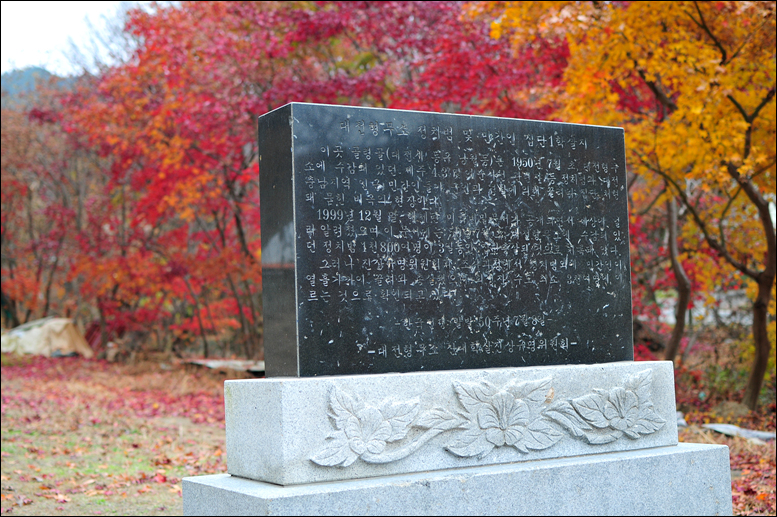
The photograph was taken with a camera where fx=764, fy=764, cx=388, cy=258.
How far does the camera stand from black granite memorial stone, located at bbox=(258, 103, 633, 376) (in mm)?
3971

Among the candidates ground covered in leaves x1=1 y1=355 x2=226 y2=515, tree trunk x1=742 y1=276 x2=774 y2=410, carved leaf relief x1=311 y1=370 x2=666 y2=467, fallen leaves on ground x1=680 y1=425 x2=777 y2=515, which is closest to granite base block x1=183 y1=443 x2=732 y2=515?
carved leaf relief x1=311 y1=370 x2=666 y2=467

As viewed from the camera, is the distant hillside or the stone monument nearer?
the stone monument

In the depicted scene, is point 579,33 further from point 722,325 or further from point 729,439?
point 722,325

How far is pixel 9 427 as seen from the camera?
10367 millimetres

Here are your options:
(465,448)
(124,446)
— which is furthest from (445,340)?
(124,446)

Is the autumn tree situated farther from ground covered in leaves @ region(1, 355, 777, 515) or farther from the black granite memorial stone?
the black granite memorial stone

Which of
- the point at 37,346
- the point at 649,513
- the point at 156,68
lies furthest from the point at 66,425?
the point at 37,346

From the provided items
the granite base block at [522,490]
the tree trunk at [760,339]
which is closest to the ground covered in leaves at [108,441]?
the granite base block at [522,490]

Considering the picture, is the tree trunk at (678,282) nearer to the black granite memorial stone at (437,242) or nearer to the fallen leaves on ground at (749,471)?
the fallen leaves on ground at (749,471)

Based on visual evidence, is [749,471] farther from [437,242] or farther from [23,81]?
[23,81]

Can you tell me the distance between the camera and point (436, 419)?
3951 millimetres

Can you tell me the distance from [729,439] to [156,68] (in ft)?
40.5

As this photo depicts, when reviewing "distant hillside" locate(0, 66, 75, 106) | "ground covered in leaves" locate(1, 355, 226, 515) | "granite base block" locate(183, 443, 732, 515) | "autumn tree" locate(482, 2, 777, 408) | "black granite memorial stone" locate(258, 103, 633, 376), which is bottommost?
"ground covered in leaves" locate(1, 355, 226, 515)

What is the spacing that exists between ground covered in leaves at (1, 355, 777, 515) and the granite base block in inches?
74.9
